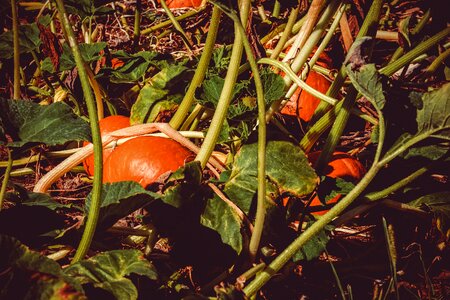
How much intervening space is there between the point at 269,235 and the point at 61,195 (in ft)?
2.39

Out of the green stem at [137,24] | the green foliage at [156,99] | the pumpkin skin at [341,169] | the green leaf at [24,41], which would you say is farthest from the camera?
the green stem at [137,24]

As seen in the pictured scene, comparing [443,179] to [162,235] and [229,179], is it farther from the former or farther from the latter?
[162,235]

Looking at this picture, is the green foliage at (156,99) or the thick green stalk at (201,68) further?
the green foliage at (156,99)

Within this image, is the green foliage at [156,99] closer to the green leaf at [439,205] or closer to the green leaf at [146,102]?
the green leaf at [146,102]

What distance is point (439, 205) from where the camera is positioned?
890 mm

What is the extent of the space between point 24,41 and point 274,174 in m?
0.99

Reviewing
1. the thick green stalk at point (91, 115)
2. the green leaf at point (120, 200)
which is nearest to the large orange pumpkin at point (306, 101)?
the green leaf at point (120, 200)

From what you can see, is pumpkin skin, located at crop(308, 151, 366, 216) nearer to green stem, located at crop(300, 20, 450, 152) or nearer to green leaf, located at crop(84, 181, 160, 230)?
green stem, located at crop(300, 20, 450, 152)

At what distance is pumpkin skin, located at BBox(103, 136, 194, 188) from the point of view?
1.08 m

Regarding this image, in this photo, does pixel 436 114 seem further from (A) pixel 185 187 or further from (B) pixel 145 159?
(B) pixel 145 159

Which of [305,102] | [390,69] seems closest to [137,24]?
[305,102]

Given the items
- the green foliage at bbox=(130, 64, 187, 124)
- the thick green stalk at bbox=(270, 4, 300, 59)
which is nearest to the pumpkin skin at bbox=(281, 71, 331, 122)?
the thick green stalk at bbox=(270, 4, 300, 59)

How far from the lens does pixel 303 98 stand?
1.38 metres

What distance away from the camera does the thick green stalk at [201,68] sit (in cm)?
86
